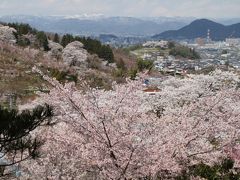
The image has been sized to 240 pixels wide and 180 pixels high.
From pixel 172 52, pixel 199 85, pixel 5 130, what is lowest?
pixel 172 52

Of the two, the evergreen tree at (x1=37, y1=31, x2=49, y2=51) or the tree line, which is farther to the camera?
the tree line

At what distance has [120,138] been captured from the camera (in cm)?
907

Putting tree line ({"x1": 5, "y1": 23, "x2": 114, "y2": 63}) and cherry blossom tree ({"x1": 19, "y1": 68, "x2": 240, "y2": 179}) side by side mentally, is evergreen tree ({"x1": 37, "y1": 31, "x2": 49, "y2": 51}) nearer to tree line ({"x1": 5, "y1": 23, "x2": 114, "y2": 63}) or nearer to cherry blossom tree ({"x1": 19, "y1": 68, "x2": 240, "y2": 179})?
tree line ({"x1": 5, "y1": 23, "x2": 114, "y2": 63})

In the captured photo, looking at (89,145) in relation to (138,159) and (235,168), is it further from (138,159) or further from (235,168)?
(235,168)

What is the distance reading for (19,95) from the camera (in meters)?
34.4

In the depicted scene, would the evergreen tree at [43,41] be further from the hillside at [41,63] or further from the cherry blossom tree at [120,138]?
the cherry blossom tree at [120,138]

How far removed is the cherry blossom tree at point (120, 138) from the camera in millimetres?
9102

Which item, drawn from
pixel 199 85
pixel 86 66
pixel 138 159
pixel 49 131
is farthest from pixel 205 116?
pixel 86 66

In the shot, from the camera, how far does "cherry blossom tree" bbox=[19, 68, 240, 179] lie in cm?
910

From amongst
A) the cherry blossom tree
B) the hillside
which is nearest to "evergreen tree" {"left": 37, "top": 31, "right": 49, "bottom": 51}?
the hillside

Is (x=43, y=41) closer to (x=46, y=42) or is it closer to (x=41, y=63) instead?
(x=46, y=42)

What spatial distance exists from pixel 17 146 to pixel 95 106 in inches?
91.8

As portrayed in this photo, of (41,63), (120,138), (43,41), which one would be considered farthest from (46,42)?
(120,138)

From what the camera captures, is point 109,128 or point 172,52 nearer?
point 109,128
